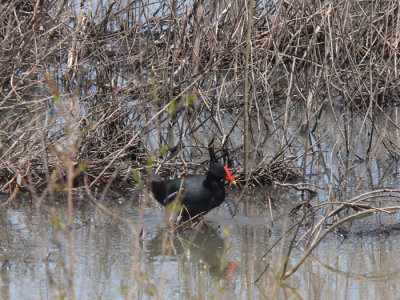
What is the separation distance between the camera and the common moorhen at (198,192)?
6957 mm

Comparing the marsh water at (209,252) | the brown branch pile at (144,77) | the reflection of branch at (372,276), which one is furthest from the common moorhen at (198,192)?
the reflection of branch at (372,276)

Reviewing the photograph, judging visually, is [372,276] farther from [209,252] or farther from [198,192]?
[198,192]

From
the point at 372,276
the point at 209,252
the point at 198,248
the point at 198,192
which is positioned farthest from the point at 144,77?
the point at 372,276

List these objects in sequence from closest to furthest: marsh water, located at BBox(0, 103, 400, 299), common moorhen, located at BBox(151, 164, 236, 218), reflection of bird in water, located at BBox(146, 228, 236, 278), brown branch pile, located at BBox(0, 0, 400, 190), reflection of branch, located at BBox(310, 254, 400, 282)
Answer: marsh water, located at BBox(0, 103, 400, 299), reflection of branch, located at BBox(310, 254, 400, 282), reflection of bird in water, located at BBox(146, 228, 236, 278), common moorhen, located at BBox(151, 164, 236, 218), brown branch pile, located at BBox(0, 0, 400, 190)

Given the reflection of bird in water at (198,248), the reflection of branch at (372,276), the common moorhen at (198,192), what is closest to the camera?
the reflection of branch at (372,276)

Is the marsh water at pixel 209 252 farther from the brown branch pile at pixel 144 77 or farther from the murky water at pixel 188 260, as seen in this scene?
the brown branch pile at pixel 144 77

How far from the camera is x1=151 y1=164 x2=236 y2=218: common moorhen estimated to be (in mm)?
6957

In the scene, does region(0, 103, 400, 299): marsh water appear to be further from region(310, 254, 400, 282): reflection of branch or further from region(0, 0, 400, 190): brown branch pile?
region(0, 0, 400, 190): brown branch pile

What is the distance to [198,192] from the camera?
6.98 metres

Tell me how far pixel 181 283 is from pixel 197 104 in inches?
124

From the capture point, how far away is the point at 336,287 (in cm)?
508

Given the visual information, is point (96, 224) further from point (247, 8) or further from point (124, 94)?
point (247, 8)

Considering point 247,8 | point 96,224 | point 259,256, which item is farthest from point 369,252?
point 247,8

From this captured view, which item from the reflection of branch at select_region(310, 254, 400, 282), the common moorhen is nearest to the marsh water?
the reflection of branch at select_region(310, 254, 400, 282)
